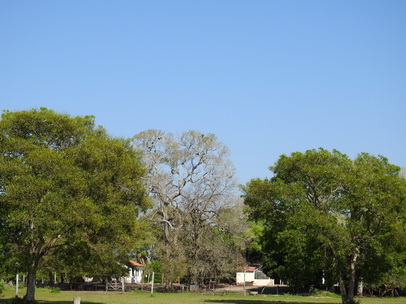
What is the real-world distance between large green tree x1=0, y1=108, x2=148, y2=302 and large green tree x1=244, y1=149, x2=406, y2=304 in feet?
29.4

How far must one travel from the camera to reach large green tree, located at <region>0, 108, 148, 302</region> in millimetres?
25922

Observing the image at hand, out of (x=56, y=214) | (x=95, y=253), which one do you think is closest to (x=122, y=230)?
(x=95, y=253)

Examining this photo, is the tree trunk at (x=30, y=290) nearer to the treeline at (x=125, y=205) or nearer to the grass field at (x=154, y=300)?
the treeline at (x=125, y=205)

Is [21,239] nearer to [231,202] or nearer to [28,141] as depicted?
[28,141]

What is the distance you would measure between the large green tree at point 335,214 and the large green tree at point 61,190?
8.95 m

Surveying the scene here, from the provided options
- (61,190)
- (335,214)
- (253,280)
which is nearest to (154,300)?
(335,214)

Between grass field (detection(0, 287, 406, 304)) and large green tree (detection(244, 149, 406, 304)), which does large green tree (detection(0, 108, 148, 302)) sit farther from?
large green tree (detection(244, 149, 406, 304))

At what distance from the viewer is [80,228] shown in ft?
87.6

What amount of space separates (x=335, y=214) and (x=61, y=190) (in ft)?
54.0

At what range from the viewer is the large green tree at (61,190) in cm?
2592

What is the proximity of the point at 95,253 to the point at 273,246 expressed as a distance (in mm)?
12543

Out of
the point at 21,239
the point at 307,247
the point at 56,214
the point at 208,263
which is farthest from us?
the point at 208,263

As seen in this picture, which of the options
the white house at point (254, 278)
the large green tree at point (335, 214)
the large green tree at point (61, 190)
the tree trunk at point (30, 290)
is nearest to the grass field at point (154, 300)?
the tree trunk at point (30, 290)

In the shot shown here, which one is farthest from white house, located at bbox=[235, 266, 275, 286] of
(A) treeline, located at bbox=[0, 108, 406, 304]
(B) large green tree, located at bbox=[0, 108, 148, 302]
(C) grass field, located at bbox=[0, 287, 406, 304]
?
(B) large green tree, located at bbox=[0, 108, 148, 302]
